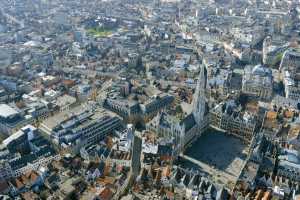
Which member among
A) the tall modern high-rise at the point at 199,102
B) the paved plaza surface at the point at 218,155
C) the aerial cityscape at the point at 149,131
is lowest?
the paved plaza surface at the point at 218,155

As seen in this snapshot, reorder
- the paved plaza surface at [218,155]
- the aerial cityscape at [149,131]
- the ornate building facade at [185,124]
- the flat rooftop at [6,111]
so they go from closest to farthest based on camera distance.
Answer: the aerial cityscape at [149,131]
the paved plaza surface at [218,155]
the ornate building facade at [185,124]
the flat rooftop at [6,111]

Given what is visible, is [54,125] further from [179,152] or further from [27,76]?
[27,76]

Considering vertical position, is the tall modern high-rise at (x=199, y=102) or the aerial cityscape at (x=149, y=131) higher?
the tall modern high-rise at (x=199, y=102)

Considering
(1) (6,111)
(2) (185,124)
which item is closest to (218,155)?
(2) (185,124)

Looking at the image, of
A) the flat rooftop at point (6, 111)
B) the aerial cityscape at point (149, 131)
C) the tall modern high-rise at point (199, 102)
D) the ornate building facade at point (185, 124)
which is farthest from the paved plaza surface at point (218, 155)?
the flat rooftop at point (6, 111)

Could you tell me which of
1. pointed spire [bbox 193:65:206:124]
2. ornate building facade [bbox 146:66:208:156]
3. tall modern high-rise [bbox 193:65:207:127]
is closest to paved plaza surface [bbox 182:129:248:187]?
ornate building facade [bbox 146:66:208:156]

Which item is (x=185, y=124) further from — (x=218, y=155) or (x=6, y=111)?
(x=6, y=111)

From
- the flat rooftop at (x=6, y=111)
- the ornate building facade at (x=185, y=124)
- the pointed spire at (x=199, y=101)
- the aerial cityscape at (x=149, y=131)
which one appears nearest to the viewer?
the aerial cityscape at (x=149, y=131)

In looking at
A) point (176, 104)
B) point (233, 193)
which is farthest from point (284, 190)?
point (176, 104)

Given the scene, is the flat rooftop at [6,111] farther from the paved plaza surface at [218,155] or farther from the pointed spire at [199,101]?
the pointed spire at [199,101]
